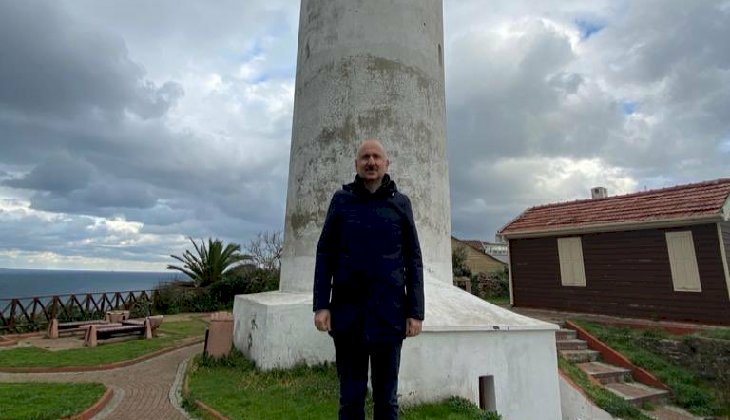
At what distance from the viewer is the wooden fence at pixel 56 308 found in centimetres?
1378

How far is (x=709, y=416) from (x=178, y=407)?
1044 centimetres

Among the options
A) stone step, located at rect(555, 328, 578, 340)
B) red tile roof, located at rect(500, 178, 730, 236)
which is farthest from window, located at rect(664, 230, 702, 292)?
stone step, located at rect(555, 328, 578, 340)

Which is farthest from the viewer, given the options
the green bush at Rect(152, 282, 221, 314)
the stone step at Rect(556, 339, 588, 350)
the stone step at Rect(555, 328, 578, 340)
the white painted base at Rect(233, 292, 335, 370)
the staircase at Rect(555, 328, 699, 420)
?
the green bush at Rect(152, 282, 221, 314)

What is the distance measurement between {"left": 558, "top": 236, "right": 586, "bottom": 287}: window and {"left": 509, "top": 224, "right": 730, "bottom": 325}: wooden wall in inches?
7.1

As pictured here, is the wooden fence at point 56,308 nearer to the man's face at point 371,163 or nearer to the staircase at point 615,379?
the man's face at point 371,163

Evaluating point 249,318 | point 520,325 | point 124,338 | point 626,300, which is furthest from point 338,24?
point 626,300

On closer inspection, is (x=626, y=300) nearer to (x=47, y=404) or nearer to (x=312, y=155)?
(x=312, y=155)

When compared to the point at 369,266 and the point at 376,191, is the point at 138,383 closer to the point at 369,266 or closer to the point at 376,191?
the point at 369,266

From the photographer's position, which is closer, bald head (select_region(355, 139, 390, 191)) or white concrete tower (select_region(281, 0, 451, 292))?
bald head (select_region(355, 139, 390, 191))

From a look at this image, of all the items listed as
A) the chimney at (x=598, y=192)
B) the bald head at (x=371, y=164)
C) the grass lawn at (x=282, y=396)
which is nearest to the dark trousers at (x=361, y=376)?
the bald head at (x=371, y=164)

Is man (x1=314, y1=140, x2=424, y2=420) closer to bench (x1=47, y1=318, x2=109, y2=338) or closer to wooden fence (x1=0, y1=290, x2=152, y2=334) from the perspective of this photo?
bench (x1=47, y1=318, x2=109, y2=338)

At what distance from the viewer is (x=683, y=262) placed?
1209 centimetres

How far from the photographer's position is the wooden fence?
1378 centimetres

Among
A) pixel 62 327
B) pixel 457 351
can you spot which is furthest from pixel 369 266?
pixel 62 327
